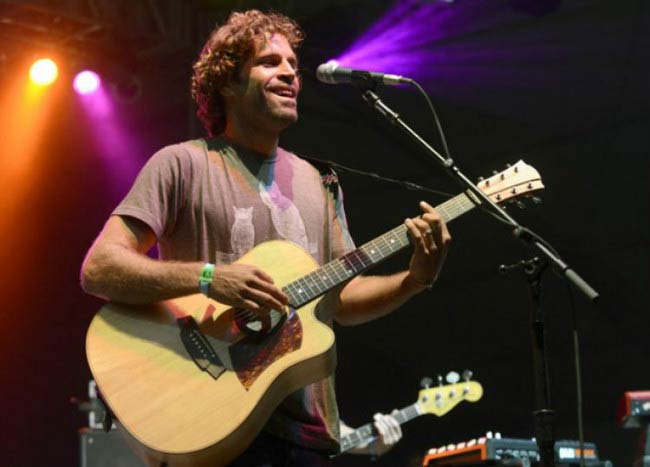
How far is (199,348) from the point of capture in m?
2.88

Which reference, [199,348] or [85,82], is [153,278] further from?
[85,82]

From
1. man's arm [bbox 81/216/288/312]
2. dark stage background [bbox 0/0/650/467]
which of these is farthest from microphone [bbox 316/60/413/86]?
dark stage background [bbox 0/0/650/467]

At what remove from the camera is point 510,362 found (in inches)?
267

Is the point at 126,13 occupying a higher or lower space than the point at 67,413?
higher

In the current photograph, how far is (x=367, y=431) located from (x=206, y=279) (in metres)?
4.05

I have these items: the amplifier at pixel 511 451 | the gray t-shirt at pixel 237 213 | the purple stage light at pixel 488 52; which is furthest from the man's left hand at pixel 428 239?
the purple stage light at pixel 488 52

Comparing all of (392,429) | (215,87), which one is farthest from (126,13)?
(215,87)

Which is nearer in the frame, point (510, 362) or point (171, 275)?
point (171, 275)

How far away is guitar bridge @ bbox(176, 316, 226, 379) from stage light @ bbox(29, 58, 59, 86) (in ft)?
16.2

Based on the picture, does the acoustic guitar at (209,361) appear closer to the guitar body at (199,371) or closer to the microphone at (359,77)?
the guitar body at (199,371)

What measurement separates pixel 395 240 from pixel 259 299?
0.57 meters

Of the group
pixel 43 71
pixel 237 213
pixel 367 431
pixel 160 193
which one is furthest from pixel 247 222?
pixel 43 71

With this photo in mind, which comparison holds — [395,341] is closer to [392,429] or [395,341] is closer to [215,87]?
[392,429]

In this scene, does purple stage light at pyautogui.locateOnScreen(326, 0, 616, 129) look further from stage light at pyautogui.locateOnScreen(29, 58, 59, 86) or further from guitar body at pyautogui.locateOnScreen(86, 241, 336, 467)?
guitar body at pyautogui.locateOnScreen(86, 241, 336, 467)
